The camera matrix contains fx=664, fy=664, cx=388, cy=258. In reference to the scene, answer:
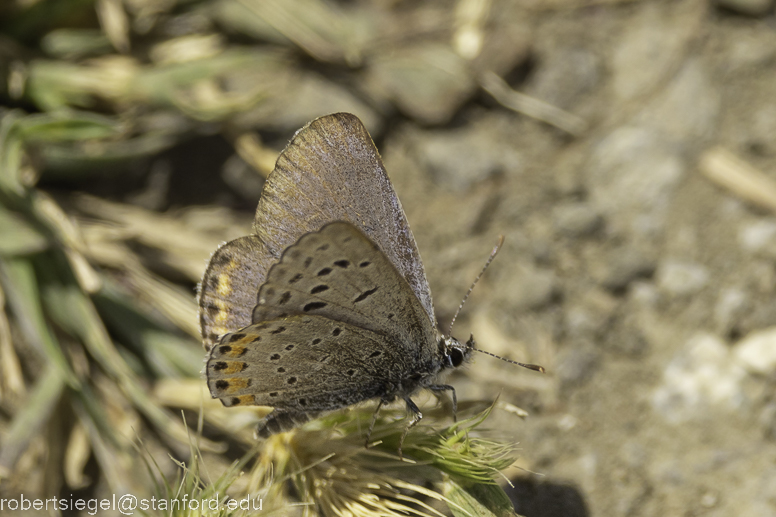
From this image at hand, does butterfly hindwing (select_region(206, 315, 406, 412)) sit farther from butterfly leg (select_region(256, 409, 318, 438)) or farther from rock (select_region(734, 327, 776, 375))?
rock (select_region(734, 327, 776, 375))

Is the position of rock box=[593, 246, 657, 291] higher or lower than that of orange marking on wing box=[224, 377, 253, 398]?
lower

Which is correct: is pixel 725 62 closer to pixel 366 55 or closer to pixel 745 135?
pixel 745 135

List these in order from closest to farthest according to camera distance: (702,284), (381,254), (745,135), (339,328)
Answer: (381,254), (339,328), (702,284), (745,135)

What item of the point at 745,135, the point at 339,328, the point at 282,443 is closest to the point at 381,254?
the point at 339,328

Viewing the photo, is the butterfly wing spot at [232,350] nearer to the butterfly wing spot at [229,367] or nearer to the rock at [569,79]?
the butterfly wing spot at [229,367]

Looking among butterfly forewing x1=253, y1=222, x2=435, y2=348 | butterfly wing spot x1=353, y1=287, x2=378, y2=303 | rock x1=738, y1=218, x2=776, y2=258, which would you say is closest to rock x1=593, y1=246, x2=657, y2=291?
rock x1=738, y1=218, x2=776, y2=258

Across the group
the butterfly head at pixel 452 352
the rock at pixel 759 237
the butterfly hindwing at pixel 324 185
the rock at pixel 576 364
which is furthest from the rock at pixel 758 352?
the butterfly hindwing at pixel 324 185
